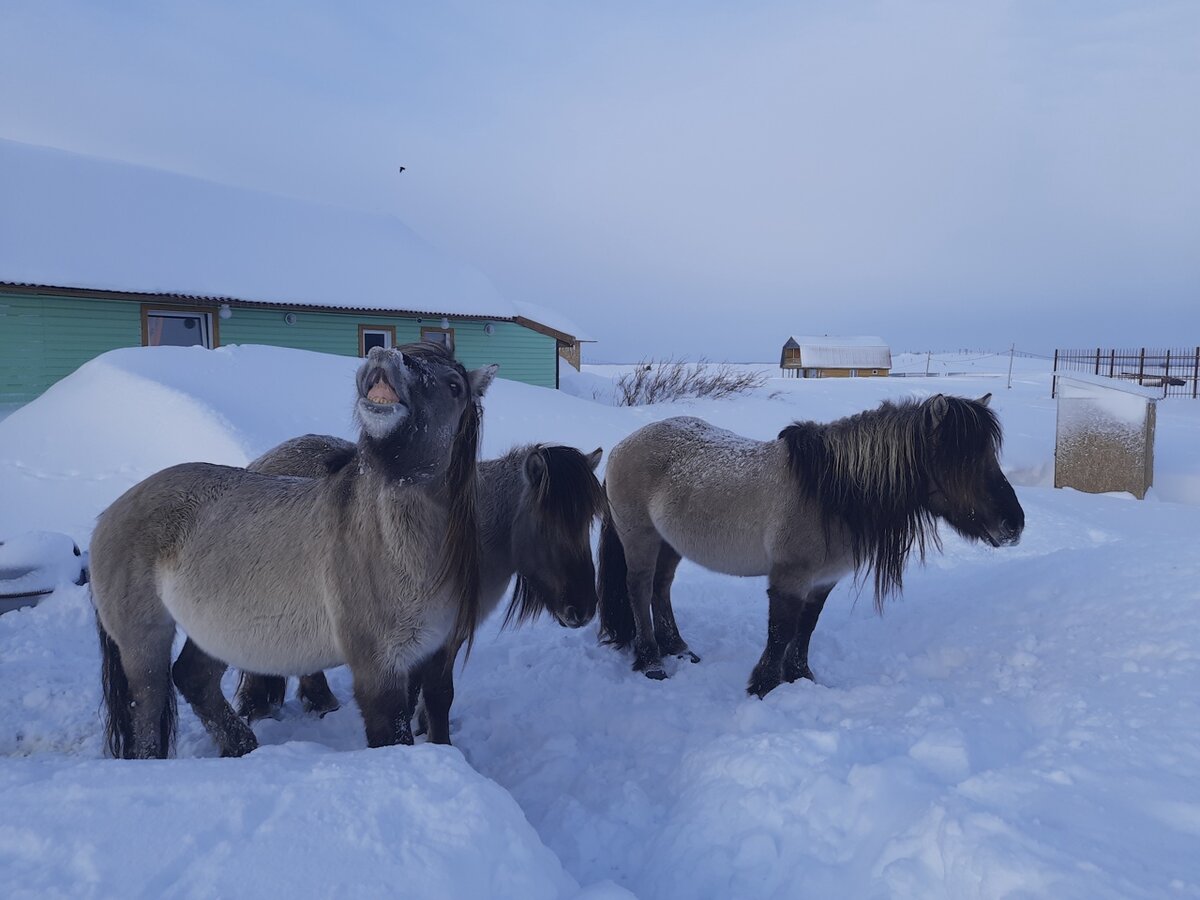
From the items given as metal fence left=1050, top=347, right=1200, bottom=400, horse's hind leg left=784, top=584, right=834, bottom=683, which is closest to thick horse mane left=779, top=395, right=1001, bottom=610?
horse's hind leg left=784, top=584, right=834, bottom=683

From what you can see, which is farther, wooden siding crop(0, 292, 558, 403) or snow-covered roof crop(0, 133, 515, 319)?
snow-covered roof crop(0, 133, 515, 319)

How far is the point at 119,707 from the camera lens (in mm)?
2957

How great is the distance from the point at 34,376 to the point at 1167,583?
687 inches

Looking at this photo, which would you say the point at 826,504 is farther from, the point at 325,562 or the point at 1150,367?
the point at 1150,367

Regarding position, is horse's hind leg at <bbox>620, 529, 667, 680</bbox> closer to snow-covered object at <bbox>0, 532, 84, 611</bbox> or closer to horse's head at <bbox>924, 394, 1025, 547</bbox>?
horse's head at <bbox>924, 394, 1025, 547</bbox>

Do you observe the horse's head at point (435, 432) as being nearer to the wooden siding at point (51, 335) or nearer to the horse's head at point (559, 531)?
the horse's head at point (559, 531)

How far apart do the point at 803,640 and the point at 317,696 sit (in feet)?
9.17

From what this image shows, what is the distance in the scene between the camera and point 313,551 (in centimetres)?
260

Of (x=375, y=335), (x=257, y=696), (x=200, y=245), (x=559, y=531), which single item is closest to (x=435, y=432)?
(x=559, y=531)

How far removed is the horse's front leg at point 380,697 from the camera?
2510 millimetres

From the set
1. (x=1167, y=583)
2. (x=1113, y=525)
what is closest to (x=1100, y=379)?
(x=1113, y=525)

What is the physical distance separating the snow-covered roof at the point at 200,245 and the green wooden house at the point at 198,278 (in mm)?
40

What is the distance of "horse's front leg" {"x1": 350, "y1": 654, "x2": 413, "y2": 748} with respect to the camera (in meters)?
2.51

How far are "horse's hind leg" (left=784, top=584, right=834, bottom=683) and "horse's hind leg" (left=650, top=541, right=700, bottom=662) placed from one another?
0.80 metres
